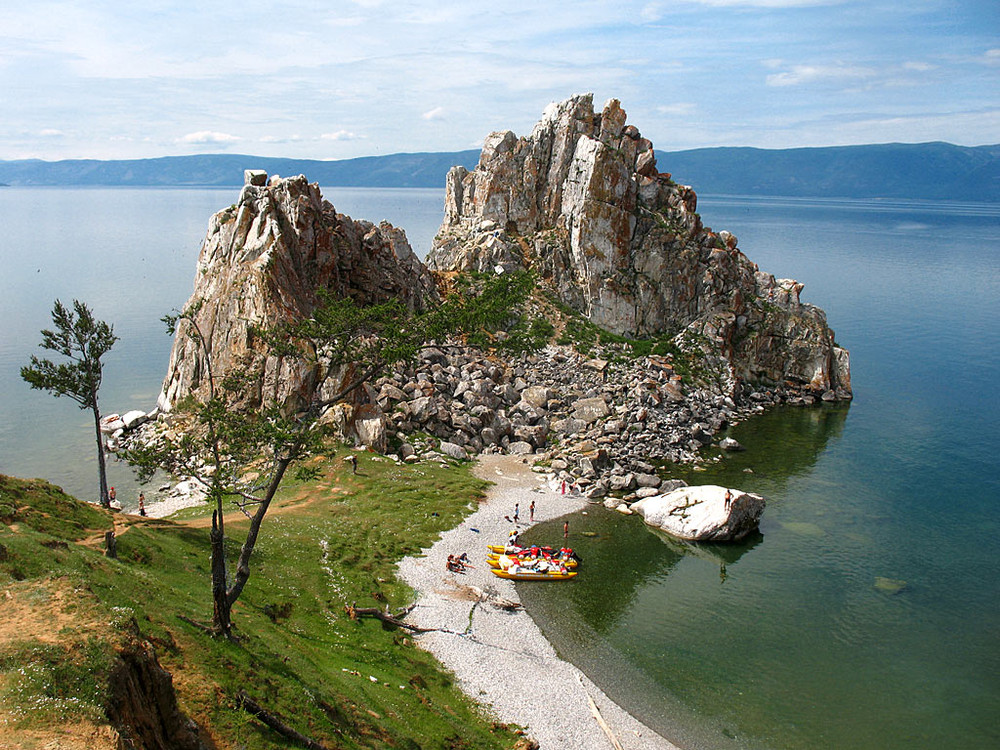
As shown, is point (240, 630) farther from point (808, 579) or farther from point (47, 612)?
point (808, 579)

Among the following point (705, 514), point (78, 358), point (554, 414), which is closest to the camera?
point (78, 358)

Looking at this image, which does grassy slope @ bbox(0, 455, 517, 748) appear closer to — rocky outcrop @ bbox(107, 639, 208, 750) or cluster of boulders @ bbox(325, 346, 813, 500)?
rocky outcrop @ bbox(107, 639, 208, 750)

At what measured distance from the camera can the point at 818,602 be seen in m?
44.5

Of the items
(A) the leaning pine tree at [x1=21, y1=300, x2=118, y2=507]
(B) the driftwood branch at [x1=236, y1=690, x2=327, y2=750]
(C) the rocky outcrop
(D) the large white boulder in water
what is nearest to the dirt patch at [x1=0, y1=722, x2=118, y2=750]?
(C) the rocky outcrop

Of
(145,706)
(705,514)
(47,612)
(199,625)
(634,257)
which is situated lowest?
(705,514)

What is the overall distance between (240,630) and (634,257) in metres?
80.5

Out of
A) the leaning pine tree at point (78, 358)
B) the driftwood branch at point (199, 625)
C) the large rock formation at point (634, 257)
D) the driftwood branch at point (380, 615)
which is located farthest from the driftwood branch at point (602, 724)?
the large rock formation at point (634, 257)

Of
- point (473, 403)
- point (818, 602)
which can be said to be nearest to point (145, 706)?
point (818, 602)

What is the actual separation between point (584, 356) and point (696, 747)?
59162 mm

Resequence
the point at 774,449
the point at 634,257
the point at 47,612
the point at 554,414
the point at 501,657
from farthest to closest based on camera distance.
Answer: the point at 634,257, the point at 554,414, the point at 774,449, the point at 501,657, the point at 47,612

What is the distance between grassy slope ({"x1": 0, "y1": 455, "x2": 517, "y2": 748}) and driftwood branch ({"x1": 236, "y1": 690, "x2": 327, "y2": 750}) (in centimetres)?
31

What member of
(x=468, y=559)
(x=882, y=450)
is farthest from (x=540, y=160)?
(x=468, y=559)

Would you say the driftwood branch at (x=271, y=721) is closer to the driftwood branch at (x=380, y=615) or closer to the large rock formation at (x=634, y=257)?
the driftwood branch at (x=380, y=615)

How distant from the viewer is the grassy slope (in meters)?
17.5
